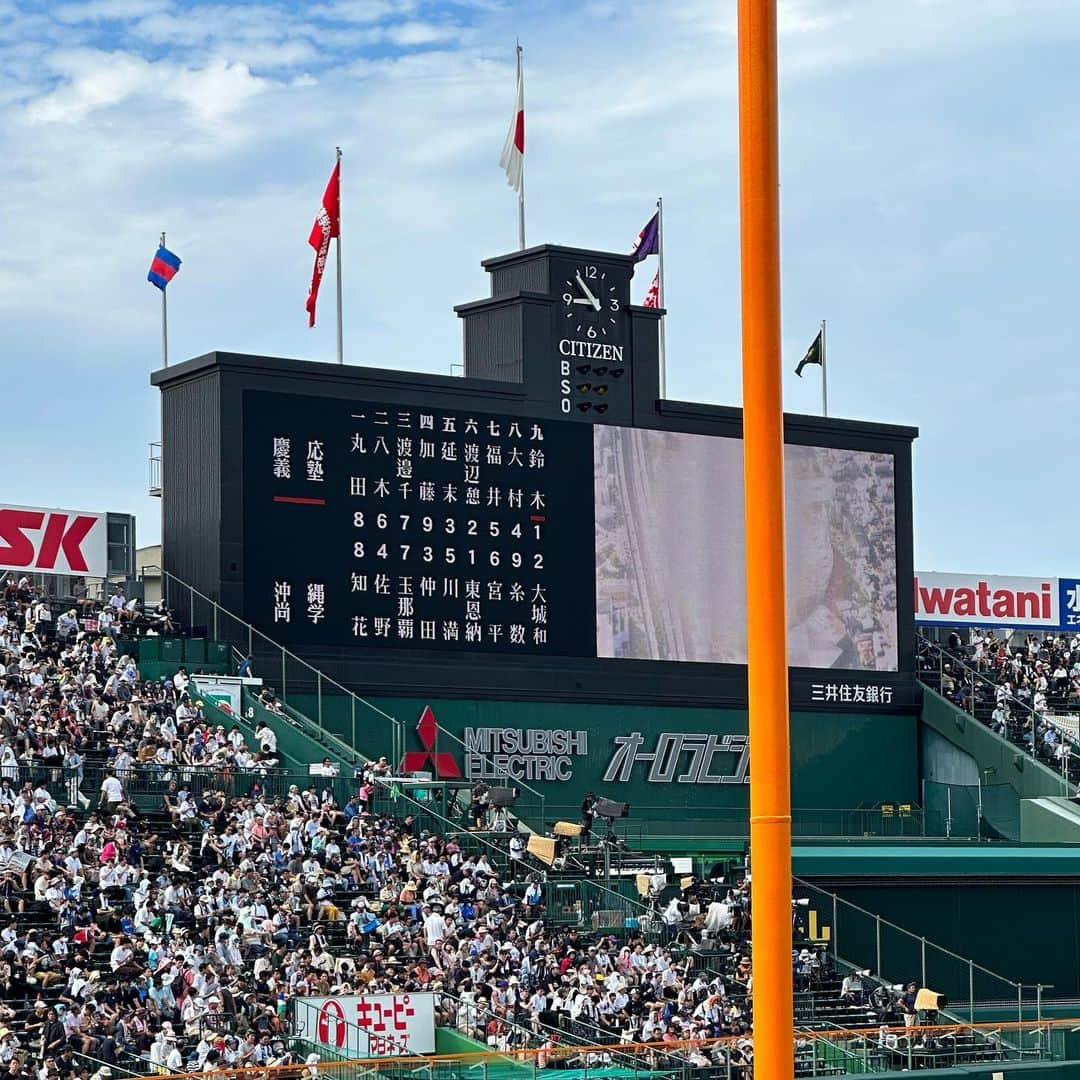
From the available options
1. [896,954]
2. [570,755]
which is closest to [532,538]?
[570,755]

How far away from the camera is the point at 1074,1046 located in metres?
34.1

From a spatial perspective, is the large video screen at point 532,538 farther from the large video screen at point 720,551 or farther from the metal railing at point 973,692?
the metal railing at point 973,692

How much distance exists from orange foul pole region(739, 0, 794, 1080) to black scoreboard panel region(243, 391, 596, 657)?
3311cm

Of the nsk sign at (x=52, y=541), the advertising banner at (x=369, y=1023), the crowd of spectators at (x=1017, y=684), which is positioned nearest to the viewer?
the advertising banner at (x=369, y=1023)

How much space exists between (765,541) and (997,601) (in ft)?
174

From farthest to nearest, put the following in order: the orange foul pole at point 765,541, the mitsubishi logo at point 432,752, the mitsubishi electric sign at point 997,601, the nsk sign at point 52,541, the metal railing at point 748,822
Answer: the mitsubishi electric sign at point 997,601 → the metal railing at point 748,822 → the mitsubishi logo at point 432,752 → the nsk sign at point 52,541 → the orange foul pole at point 765,541

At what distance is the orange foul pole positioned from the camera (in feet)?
22.3

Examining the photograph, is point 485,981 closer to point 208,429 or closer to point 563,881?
point 563,881

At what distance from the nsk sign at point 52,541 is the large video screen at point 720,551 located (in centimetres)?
1025

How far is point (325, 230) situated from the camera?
42438mm

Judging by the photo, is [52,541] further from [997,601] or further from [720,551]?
[997,601]

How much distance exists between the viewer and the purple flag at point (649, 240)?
4600 cm

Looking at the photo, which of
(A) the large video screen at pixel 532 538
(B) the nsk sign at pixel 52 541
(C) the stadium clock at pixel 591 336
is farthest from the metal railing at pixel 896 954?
(B) the nsk sign at pixel 52 541

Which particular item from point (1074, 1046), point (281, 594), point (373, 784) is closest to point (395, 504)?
point (281, 594)
